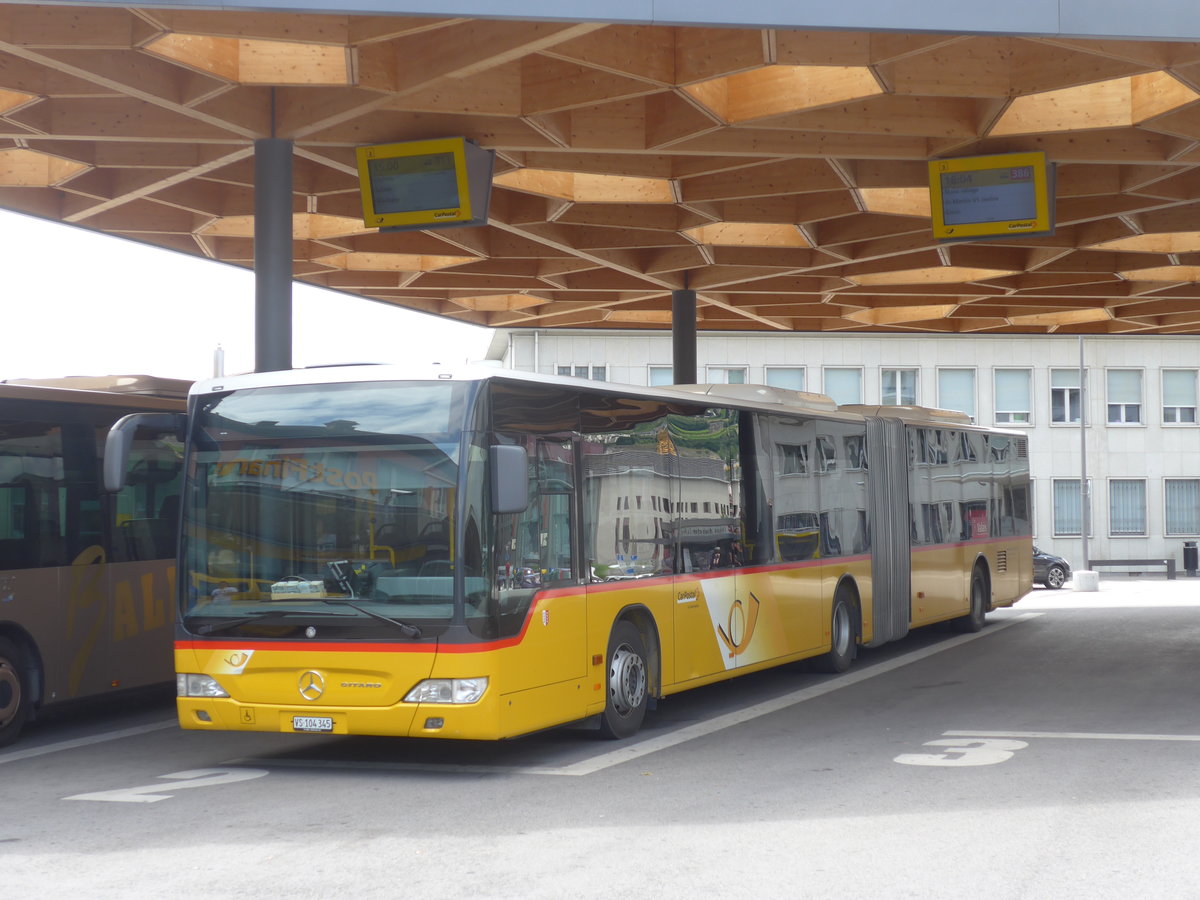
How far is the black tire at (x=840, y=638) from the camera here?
55.4 ft

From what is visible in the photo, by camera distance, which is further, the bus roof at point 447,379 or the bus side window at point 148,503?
the bus side window at point 148,503

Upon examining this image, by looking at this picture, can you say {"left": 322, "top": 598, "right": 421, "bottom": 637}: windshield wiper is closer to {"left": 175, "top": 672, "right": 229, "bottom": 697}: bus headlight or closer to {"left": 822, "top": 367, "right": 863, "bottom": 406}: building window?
{"left": 175, "top": 672, "right": 229, "bottom": 697}: bus headlight

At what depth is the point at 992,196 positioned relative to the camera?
1577cm

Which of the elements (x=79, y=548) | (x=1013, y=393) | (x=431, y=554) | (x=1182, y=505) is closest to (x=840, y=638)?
(x=431, y=554)

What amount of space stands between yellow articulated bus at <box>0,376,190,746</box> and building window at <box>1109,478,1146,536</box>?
42649 mm

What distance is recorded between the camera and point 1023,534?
25625 mm

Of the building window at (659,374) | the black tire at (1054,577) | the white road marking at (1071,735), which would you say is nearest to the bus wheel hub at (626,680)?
the white road marking at (1071,735)

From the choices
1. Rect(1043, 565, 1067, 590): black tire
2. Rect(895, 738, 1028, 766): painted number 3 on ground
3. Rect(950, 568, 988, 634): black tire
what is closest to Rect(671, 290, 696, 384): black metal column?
Rect(950, 568, 988, 634): black tire

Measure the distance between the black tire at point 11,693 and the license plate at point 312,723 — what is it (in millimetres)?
3417

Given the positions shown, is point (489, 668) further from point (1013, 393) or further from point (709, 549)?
point (1013, 393)

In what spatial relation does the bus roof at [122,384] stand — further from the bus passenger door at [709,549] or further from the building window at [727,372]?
the building window at [727,372]

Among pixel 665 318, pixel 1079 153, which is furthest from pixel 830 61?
pixel 665 318

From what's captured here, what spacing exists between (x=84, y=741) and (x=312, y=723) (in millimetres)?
3553

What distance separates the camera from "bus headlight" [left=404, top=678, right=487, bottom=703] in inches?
379
